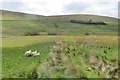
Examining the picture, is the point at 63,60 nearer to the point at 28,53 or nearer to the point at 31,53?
the point at 31,53

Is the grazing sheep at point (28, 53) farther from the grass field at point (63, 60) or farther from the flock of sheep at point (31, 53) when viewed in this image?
the grass field at point (63, 60)

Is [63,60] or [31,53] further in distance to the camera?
[31,53]

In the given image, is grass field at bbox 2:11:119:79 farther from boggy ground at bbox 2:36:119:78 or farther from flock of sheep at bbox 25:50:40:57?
flock of sheep at bbox 25:50:40:57

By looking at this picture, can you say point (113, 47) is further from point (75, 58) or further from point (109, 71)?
point (109, 71)

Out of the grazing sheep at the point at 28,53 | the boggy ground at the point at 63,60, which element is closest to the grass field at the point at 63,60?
the boggy ground at the point at 63,60

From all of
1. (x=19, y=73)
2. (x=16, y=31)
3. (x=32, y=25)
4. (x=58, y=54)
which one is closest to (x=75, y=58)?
(x=58, y=54)

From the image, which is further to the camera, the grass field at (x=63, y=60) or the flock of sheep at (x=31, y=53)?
the flock of sheep at (x=31, y=53)

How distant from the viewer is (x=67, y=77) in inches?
1719

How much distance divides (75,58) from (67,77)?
12.9 meters

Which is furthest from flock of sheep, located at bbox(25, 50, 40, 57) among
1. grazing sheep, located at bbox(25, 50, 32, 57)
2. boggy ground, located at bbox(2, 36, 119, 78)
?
boggy ground, located at bbox(2, 36, 119, 78)

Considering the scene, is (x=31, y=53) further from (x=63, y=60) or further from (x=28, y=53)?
(x=63, y=60)

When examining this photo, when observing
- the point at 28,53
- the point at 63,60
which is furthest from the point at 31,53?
the point at 63,60

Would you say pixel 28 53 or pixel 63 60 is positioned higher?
pixel 28 53

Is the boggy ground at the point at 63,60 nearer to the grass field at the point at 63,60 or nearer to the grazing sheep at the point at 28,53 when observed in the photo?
the grass field at the point at 63,60
